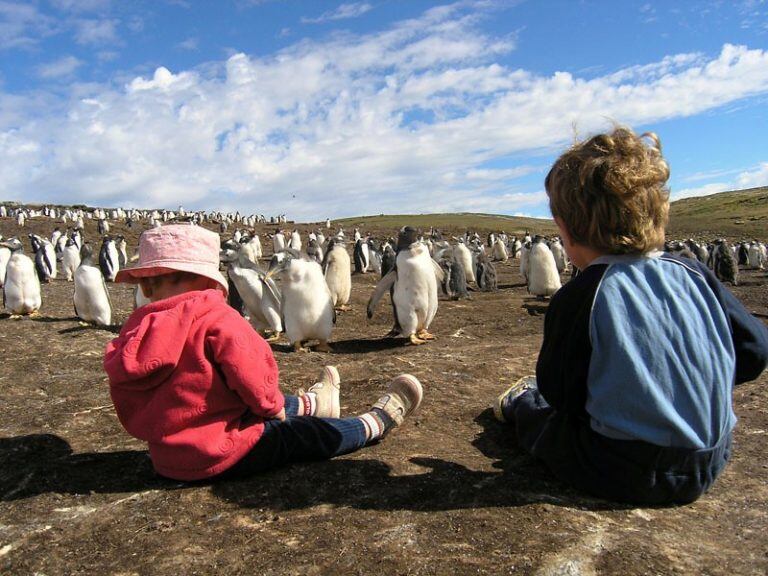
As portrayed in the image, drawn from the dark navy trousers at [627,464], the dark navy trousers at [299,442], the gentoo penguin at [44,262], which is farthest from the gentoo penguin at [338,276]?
the gentoo penguin at [44,262]

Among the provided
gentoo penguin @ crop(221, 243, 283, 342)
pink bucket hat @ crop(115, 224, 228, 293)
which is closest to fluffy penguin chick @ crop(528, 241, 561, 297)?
gentoo penguin @ crop(221, 243, 283, 342)

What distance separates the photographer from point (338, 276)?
13.0 metres

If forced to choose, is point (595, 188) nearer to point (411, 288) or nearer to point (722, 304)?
point (722, 304)

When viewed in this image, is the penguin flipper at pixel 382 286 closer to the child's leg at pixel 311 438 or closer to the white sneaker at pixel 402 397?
the white sneaker at pixel 402 397

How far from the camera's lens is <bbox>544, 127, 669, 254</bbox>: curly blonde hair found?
2.37 meters

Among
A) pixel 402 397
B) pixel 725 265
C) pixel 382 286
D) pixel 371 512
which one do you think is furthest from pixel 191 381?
pixel 725 265

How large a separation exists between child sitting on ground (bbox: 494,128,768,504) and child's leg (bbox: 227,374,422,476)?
1196 mm

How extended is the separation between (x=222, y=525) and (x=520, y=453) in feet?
5.28

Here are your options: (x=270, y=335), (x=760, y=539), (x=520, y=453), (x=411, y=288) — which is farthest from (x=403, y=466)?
(x=270, y=335)

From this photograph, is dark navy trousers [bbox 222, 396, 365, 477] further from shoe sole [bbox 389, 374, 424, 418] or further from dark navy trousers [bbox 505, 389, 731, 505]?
dark navy trousers [bbox 505, 389, 731, 505]

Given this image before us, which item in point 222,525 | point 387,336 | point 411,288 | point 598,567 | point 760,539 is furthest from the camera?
point 387,336

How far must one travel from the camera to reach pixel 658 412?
2375mm

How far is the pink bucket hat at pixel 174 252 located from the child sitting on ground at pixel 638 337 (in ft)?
5.47

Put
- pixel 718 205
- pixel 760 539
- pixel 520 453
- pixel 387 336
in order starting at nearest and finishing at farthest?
pixel 760 539
pixel 520 453
pixel 387 336
pixel 718 205
